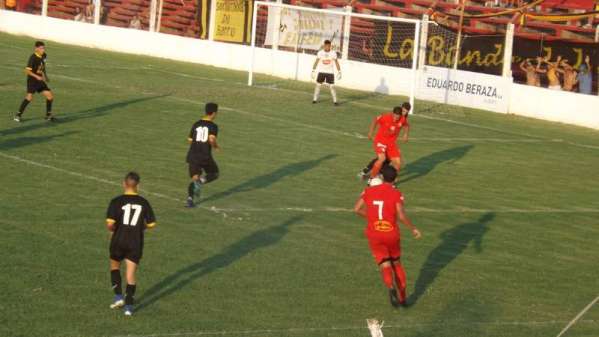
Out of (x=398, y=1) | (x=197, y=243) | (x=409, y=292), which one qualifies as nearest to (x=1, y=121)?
(x=197, y=243)

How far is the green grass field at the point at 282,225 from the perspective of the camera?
505 inches

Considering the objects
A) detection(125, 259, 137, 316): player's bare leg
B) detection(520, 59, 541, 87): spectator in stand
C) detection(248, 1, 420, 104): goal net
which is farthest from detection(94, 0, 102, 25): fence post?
detection(125, 259, 137, 316): player's bare leg

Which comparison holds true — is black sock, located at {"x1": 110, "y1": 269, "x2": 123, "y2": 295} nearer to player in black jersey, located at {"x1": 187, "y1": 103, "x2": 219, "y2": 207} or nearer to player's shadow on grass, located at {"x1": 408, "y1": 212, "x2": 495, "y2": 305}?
player's shadow on grass, located at {"x1": 408, "y1": 212, "x2": 495, "y2": 305}

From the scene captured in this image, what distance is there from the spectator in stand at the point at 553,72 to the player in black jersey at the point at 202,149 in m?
22.8

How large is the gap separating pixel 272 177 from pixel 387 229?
9198mm

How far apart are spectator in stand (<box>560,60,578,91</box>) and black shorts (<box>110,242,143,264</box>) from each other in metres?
29.1

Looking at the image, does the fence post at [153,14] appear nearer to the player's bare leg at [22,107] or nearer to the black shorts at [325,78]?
the black shorts at [325,78]

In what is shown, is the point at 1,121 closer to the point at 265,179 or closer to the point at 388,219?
the point at 265,179

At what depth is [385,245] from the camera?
1331cm

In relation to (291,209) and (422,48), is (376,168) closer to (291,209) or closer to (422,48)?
(291,209)

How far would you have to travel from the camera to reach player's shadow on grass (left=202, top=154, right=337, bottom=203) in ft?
66.7

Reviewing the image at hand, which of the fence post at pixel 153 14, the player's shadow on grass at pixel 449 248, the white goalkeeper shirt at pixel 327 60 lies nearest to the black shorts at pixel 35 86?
the player's shadow on grass at pixel 449 248

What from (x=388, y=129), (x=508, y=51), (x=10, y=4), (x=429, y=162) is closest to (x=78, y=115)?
(x=429, y=162)

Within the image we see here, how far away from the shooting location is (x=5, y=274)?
44.0 ft
